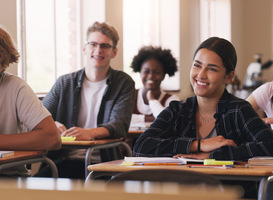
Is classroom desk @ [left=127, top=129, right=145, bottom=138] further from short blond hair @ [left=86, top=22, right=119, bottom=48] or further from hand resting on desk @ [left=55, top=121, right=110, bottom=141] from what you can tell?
short blond hair @ [left=86, top=22, right=119, bottom=48]

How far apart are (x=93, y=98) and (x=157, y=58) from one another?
1.55 metres

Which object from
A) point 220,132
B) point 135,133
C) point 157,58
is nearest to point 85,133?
point 135,133

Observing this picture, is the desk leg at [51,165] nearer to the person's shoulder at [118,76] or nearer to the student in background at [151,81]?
the person's shoulder at [118,76]

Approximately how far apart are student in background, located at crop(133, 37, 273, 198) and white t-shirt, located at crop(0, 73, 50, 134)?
1.81 feet

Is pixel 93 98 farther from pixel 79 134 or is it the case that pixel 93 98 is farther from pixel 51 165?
pixel 51 165

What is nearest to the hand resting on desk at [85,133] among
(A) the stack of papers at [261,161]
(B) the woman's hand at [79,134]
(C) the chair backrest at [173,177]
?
(B) the woman's hand at [79,134]

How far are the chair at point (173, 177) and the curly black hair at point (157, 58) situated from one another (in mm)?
3969

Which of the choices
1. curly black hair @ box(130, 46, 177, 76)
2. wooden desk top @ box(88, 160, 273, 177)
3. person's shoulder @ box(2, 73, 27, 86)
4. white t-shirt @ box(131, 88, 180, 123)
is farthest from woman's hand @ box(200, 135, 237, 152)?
curly black hair @ box(130, 46, 177, 76)

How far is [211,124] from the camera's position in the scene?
2629mm

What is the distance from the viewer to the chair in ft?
4.18

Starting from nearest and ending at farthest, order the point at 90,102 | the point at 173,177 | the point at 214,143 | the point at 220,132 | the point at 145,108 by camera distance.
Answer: the point at 173,177, the point at 214,143, the point at 220,132, the point at 90,102, the point at 145,108

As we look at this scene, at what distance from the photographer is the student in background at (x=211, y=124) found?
2.42 metres

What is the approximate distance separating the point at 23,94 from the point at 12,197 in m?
2.10

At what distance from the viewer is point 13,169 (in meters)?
2.71
